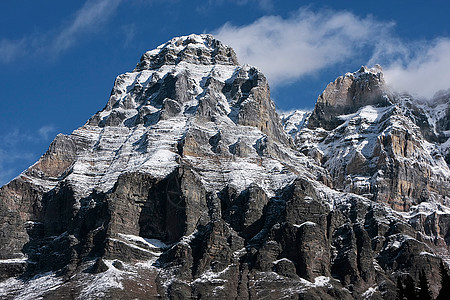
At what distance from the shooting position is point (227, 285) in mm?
182750

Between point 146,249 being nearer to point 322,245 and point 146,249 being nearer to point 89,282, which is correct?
point 89,282

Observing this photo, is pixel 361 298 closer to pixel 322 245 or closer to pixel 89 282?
pixel 322 245

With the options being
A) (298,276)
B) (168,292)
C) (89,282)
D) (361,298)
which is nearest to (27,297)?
(89,282)

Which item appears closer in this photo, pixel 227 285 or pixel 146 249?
pixel 227 285

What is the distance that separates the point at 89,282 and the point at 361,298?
57.9 metres

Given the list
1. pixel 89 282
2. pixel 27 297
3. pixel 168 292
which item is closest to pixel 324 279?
pixel 168 292

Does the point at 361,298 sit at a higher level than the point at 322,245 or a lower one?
lower

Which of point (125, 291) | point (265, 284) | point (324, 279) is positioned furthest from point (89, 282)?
point (324, 279)

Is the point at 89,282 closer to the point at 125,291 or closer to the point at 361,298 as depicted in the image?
the point at 125,291

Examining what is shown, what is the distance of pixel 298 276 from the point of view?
190m

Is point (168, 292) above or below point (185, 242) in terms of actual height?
below

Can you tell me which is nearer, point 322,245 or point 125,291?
point 125,291

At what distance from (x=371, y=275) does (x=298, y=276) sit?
58.2ft

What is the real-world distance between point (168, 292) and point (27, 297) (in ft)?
97.8
